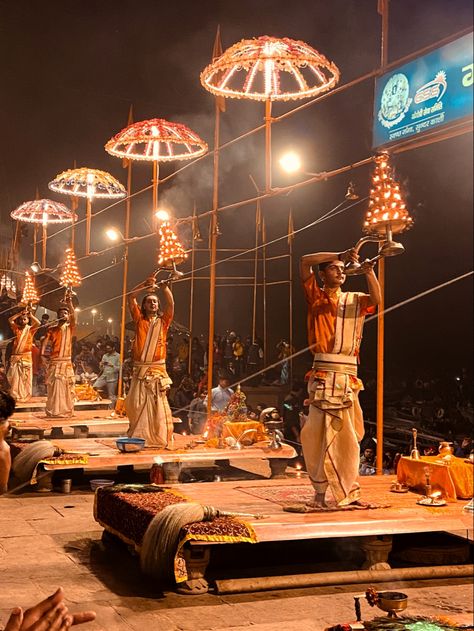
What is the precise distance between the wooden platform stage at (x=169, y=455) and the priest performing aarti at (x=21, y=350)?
0.54m

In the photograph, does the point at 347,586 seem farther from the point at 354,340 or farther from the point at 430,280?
the point at 430,280

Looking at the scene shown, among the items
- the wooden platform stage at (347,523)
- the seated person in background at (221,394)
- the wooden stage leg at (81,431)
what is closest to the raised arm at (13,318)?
the wooden platform stage at (347,523)

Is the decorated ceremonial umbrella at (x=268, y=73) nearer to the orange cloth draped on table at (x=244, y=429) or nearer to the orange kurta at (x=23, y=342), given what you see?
the orange kurta at (x=23, y=342)

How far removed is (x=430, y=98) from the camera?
1985mm

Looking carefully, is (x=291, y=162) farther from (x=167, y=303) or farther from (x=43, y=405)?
(x=43, y=405)

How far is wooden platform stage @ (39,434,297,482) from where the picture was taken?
5258mm

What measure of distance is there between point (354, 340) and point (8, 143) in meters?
1.89

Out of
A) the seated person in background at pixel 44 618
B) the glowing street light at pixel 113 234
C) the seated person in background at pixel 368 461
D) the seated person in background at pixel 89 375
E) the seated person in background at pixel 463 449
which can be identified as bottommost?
the seated person in background at pixel 44 618

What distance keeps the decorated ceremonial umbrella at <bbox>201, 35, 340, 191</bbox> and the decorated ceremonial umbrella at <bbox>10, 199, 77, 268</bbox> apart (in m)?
1.04

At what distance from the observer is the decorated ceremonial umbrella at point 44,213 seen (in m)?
4.35

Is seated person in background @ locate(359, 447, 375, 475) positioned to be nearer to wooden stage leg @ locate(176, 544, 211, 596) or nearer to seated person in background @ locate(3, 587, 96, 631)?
wooden stage leg @ locate(176, 544, 211, 596)

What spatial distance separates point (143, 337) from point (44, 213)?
4.38 feet

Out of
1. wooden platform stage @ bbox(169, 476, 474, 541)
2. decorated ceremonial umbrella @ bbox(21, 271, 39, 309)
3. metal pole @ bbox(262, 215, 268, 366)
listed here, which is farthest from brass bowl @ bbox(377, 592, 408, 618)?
decorated ceremonial umbrella @ bbox(21, 271, 39, 309)

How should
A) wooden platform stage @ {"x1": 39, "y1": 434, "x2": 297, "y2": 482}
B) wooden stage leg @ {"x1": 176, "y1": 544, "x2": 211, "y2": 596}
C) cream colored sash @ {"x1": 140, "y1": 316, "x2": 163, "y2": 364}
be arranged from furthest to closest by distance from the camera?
cream colored sash @ {"x1": 140, "y1": 316, "x2": 163, "y2": 364} < wooden platform stage @ {"x1": 39, "y1": 434, "x2": 297, "y2": 482} < wooden stage leg @ {"x1": 176, "y1": 544, "x2": 211, "y2": 596}
